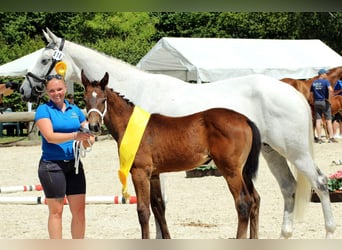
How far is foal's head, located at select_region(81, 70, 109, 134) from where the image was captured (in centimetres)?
401

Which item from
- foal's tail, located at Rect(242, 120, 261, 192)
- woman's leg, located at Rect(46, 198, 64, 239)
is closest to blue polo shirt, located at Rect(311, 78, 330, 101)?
foal's tail, located at Rect(242, 120, 261, 192)

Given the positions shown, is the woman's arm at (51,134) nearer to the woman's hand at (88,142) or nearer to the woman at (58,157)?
the woman at (58,157)

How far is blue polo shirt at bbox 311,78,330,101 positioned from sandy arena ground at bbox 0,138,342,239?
343 cm

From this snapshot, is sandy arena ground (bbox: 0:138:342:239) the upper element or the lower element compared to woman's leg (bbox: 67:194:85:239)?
lower

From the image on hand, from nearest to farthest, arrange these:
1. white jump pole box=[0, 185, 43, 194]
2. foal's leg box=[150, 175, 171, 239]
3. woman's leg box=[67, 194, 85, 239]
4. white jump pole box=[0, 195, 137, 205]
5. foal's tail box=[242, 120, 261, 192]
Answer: woman's leg box=[67, 194, 85, 239] < foal's tail box=[242, 120, 261, 192] < foal's leg box=[150, 175, 171, 239] < white jump pole box=[0, 195, 137, 205] < white jump pole box=[0, 185, 43, 194]

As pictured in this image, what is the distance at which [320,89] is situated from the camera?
1374 centimetres

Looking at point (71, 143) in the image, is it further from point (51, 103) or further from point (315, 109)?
point (315, 109)

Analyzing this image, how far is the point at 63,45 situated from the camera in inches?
235

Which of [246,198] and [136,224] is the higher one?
[246,198]

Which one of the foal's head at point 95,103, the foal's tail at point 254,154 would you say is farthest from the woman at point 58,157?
the foal's tail at point 254,154

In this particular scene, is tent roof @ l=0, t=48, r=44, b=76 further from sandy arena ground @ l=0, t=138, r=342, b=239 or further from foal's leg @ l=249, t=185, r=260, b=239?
foal's leg @ l=249, t=185, r=260, b=239

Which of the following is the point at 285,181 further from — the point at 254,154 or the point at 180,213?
the point at 180,213
